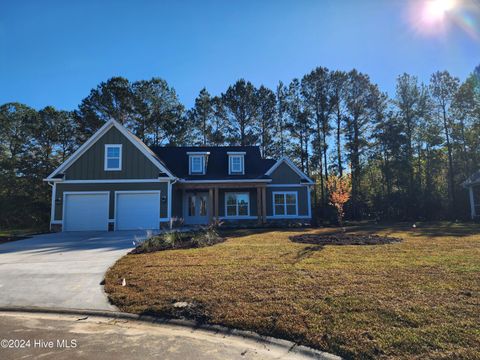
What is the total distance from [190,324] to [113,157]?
14.9 metres

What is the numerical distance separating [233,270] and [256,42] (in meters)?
8.63

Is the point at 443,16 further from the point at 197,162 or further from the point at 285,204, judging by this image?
the point at 197,162

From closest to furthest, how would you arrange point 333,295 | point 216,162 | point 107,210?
point 333,295 → point 107,210 → point 216,162

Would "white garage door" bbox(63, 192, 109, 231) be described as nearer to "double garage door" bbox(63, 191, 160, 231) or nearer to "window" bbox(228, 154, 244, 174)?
"double garage door" bbox(63, 191, 160, 231)

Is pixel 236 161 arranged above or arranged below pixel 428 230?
above

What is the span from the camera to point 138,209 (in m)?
17.1

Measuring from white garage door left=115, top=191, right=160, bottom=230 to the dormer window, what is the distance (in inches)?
240

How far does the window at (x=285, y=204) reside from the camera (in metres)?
21.3

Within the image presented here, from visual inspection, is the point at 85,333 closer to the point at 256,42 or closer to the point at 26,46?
the point at 256,42

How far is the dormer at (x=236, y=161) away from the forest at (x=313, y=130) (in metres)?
8.95

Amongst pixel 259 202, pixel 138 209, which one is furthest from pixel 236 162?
pixel 138 209

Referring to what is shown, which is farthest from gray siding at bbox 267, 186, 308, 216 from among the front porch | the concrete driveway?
the concrete driveway

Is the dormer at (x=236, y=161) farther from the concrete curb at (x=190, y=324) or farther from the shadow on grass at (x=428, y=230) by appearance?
the concrete curb at (x=190, y=324)

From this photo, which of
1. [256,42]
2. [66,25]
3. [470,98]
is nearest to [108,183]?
[66,25]
